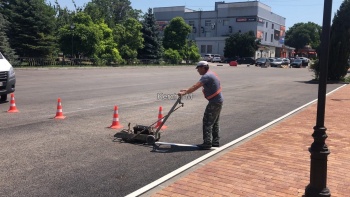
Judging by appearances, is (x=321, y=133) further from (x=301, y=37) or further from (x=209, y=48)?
(x=301, y=37)

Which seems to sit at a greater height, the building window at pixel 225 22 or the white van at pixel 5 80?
the building window at pixel 225 22

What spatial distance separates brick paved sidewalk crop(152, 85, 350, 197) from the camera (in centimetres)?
506

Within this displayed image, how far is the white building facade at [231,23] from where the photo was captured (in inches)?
3585

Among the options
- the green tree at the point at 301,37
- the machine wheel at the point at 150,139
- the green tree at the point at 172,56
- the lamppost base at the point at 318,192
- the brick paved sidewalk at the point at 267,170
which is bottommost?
the brick paved sidewalk at the point at 267,170

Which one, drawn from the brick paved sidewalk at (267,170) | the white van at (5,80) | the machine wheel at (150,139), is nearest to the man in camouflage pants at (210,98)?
the brick paved sidewalk at (267,170)

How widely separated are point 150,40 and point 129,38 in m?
5.99

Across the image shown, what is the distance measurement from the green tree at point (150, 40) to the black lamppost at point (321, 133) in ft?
169

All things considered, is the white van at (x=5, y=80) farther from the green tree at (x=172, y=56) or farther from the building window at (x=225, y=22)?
the building window at (x=225, y=22)

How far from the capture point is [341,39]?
27.8 metres

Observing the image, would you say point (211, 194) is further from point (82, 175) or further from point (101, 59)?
point (101, 59)

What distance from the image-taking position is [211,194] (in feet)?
16.0

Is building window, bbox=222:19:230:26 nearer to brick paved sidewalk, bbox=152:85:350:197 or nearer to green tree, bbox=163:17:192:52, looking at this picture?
green tree, bbox=163:17:192:52

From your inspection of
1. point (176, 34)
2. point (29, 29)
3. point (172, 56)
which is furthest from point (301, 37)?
point (29, 29)

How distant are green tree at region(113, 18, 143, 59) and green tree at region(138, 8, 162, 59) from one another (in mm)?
3818
